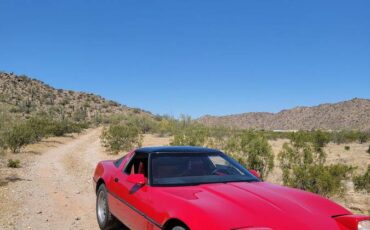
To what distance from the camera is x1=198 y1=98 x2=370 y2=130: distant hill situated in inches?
3036

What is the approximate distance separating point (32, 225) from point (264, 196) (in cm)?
454

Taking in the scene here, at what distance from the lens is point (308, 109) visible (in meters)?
93.0

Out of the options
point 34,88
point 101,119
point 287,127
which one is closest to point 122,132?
point 101,119

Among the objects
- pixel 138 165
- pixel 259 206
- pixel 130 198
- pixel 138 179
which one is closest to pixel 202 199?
pixel 259 206

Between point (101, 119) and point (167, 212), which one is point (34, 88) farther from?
point (167, 212)

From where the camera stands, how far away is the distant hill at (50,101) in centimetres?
5706

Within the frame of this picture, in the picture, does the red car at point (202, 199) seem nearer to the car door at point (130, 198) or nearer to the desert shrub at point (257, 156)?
the car door at point (130, 198)

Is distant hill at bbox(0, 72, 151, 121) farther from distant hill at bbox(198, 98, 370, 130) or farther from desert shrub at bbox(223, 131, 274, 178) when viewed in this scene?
desert shrub at bbox(223, 131, 274, 178)

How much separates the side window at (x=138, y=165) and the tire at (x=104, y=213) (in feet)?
2.94

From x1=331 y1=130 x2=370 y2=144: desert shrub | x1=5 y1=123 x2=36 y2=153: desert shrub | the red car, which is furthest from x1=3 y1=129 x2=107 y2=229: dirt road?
x1=331 y1=130 x2=370 y2=144: desert shrub

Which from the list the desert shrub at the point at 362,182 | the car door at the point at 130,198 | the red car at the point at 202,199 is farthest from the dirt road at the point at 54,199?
the desert shrub at the point at 362,182

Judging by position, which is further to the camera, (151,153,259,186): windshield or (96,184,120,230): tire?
(96,184,120,230): tire

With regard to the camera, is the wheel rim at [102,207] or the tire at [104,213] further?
the wheel rim at [102,207]

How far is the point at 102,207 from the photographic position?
675 cm
